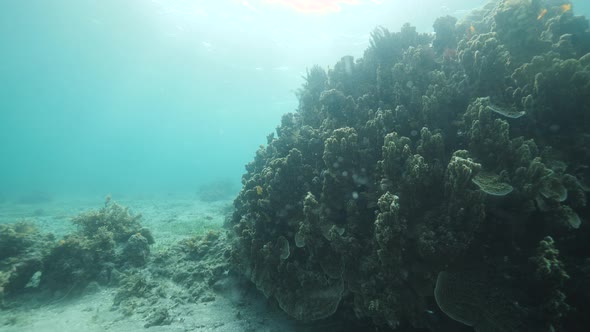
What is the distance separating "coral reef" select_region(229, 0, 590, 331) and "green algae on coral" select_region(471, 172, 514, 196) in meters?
0.02

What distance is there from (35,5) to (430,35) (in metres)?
35.6

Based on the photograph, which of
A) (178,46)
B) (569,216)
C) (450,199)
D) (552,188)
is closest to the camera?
(569,216)

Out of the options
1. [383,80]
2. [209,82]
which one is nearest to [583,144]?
[383,80]

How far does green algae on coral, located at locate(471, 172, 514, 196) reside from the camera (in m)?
3.41

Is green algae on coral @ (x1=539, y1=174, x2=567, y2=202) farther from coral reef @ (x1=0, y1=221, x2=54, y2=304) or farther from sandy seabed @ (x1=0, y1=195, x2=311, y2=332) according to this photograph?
coral reef @ (x1=0, y1=221, x2=54, y2=304)

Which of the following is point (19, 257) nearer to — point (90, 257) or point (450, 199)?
point (90, 257)

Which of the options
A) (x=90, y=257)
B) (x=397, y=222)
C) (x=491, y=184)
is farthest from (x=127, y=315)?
(x=491, y=184)

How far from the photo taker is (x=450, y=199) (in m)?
3.64

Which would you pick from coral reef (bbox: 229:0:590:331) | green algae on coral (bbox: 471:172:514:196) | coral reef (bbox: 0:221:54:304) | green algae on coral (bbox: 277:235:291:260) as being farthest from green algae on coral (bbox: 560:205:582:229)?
coral reef (bbox: 0:221:54:304)

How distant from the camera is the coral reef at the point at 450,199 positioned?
3371 millimetres

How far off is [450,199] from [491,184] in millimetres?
581

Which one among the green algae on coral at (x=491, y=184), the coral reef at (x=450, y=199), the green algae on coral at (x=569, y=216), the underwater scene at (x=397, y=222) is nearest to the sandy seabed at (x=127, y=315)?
the underwater scene at (x=397, y=222)

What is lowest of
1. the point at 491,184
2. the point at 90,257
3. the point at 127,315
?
the point at 127,315

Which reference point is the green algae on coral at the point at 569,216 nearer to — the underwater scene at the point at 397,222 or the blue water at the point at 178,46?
the underwater scene at the point at 397,222
